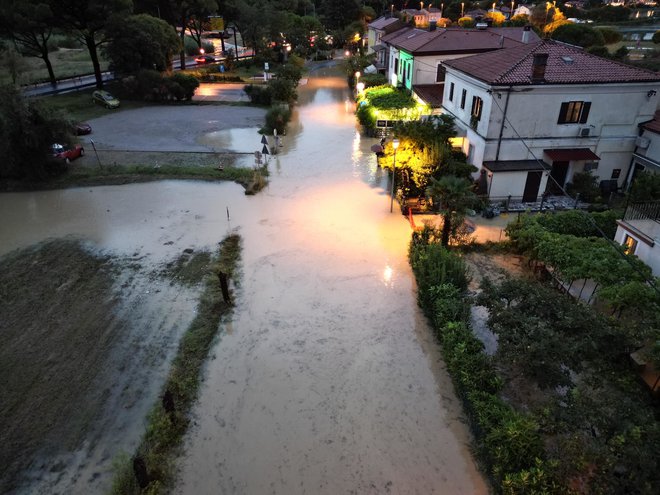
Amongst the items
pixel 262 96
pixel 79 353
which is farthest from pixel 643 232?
pixel 262 96

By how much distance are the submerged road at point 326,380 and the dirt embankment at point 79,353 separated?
1783 mm

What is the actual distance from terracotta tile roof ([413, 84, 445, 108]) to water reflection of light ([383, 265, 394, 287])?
1675cm

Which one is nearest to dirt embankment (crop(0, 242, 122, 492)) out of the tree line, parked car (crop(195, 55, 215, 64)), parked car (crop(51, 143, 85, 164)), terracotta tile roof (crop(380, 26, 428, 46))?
parked car (crop(51, 143, 85, 164))

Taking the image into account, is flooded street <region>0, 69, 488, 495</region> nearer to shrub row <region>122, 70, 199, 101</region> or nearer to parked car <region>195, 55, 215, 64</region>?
shrub row <region>122, 70, 199, 101</region>

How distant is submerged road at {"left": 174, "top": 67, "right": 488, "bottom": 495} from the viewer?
9688 mm

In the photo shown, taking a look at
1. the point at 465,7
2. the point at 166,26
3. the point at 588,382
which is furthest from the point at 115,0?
the point at 465,7

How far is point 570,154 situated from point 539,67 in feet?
14.4

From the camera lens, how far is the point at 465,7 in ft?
273

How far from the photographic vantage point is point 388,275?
1655 cm

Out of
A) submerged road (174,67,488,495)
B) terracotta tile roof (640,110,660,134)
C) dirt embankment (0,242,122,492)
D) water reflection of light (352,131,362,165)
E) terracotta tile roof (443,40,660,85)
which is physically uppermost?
terracotta tile roof (443,40,660,85)

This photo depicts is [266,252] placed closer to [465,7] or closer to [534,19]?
[534,19]

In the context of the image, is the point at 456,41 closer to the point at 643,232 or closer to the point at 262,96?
the point at 262,96

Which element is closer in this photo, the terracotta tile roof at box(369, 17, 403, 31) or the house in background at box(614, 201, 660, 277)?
the house in background at box(614, 201, 660, 277)

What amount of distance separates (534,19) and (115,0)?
49891 millimetres
